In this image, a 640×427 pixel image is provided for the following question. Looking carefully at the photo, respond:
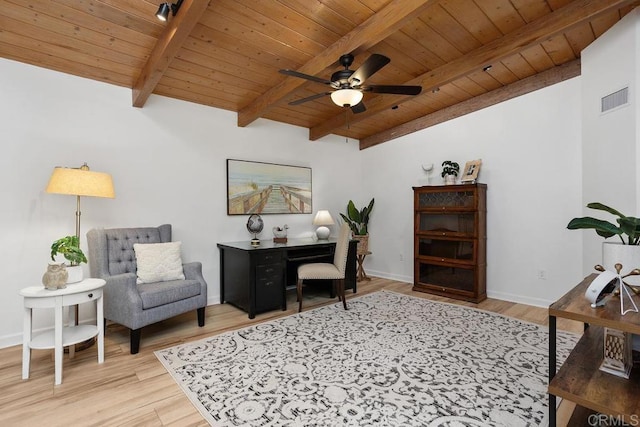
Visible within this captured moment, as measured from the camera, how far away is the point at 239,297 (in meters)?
3.65

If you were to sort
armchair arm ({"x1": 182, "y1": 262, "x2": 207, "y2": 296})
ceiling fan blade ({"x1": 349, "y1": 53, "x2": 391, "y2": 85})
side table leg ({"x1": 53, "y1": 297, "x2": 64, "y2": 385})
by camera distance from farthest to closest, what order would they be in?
armchair arm ({"x1": 182, "y1": 262, "x2": 207, "y2": 296}) < ceiling fan blade ({"x1": 349, "y1": 53, "x2": 391, "y2": 85}) < side table leg ({"x1": 53, "y1": 297, "x2": 64, "y2": 385})

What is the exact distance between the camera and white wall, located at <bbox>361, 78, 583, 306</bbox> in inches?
140

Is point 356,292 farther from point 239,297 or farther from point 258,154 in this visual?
point 258,154

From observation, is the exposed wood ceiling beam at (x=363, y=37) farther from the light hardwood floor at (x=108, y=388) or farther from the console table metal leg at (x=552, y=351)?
the light hardwood floor at (x=108, y=388)

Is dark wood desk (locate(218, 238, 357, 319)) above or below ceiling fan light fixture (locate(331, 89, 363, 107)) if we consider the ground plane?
below

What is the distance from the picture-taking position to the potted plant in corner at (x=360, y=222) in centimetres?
511

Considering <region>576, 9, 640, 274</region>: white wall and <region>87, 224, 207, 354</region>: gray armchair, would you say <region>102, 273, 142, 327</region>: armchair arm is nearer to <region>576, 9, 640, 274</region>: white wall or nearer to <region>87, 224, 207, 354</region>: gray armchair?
<region>87, 224, 207, 354</region>: gray armchair

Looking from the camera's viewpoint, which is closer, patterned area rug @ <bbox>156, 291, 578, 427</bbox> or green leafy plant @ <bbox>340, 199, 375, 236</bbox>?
patterned area rug @ <bbox>156, 291, 578, 427</bbox>

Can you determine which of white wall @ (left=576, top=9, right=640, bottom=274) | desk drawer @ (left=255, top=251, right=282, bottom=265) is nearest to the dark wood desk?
desk drawer @ (left=255, top=251, right=282, bottom=265)

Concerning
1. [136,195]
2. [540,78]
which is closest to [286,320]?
[136,195]

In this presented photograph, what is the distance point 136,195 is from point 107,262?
82 centimetres

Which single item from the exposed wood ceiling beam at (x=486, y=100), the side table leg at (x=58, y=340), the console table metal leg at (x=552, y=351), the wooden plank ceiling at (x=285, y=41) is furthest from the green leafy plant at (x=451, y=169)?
the side table leg at (x=58, y=340)

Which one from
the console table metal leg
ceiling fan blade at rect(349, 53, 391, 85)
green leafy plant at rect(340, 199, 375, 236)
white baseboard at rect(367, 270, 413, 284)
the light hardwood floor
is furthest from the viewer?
green leafy plant at rect(340, 199, 375, 236)

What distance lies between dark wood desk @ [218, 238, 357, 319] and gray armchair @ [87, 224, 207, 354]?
0.51m
